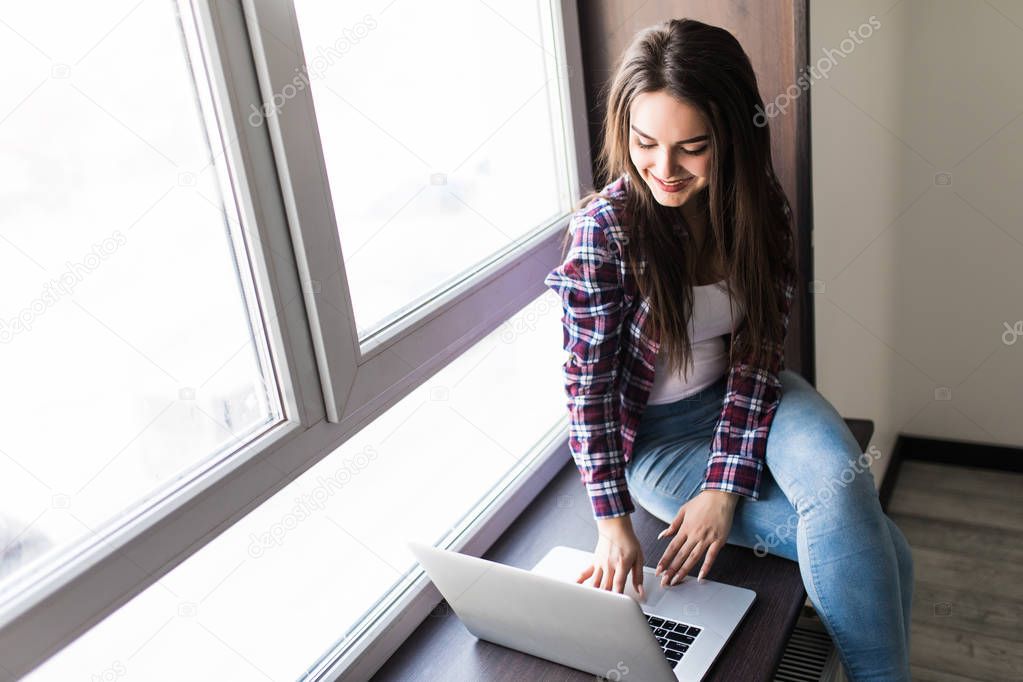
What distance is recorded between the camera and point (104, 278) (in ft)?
2.90

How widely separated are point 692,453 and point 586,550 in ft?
0.70

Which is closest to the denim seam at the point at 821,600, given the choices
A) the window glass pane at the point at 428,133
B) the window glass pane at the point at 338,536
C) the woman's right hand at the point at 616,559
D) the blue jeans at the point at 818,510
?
the blue jeans at the point at 818,510

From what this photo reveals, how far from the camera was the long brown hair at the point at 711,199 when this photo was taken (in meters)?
1.19

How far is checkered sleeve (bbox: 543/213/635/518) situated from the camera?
1295mm

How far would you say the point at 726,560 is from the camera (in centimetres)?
132

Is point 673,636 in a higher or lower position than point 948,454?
higher

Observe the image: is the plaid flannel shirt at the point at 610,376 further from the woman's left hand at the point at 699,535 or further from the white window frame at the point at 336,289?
the white window frame at the point at 336,289

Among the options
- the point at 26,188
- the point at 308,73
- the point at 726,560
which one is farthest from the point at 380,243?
the point at 726,560

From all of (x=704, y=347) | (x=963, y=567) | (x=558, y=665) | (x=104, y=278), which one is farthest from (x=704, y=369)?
(x=963, y=567)

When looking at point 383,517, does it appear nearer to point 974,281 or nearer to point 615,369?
point 615,369

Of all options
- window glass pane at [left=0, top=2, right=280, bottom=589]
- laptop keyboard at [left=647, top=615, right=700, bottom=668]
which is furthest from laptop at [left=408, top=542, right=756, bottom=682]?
window glass pane at [left=0, top=2, right=280, bottom=589]

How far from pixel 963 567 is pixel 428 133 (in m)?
1.49

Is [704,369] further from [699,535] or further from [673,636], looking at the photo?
[673,636]

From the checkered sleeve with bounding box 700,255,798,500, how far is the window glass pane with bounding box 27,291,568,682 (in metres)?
0.28
